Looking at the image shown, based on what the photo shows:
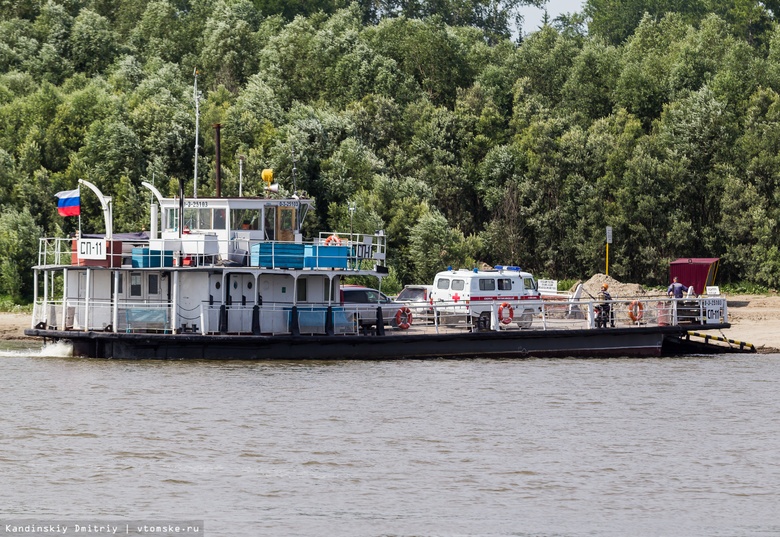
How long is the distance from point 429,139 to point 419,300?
28.5 metres

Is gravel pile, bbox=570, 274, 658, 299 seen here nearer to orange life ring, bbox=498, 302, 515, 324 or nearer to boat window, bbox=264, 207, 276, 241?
orange life ring, bbox=498, 302, 515, 324

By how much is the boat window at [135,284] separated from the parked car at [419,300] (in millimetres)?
7866

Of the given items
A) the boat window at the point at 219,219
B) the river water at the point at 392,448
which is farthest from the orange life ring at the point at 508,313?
the boat window at the point at 219,219

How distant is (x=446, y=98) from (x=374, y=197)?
940 inches

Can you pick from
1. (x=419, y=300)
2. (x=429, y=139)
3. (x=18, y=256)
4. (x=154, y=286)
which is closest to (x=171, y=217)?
(x=154, y=286)

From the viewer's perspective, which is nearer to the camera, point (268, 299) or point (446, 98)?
point (268, 299)

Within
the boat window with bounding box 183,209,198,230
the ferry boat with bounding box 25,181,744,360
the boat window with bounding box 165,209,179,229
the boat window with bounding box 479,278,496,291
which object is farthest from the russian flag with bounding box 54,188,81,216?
the boat window with bounding box 479,278,496,291

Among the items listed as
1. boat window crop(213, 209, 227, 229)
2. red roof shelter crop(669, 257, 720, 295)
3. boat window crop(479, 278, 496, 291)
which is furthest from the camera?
red roof shelter crop(669, 257, 720, 295)

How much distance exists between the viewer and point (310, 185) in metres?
64.2

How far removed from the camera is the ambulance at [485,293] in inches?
1639

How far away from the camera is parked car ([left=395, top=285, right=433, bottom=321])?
40.9 m

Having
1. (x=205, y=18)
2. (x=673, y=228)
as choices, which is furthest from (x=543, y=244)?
(x=205, y=18)

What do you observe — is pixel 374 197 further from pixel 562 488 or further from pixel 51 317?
pixel 562 488

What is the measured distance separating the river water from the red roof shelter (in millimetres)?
22005
